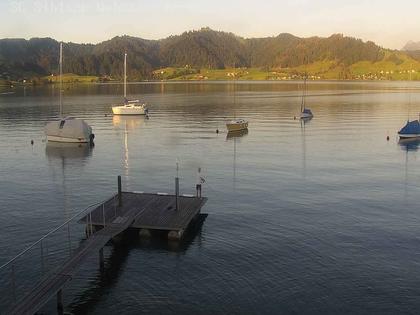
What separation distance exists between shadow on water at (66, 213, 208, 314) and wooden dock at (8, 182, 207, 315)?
0.65 m

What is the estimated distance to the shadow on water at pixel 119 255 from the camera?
2816cm

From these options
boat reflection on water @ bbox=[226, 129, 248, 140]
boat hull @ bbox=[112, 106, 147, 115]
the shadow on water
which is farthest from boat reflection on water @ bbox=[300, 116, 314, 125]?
the shadow on water

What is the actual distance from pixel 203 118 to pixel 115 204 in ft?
317

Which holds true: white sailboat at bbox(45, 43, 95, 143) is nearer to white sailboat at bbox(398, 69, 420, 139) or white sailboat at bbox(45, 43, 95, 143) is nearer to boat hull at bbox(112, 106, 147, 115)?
boat hull at bbox(112, 106, 147, 115)

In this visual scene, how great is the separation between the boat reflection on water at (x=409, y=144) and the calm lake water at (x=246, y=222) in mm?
775

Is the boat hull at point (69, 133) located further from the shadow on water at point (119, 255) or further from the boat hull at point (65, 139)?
the shadow on water at point (119, 255)

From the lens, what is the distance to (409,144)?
9250 centimetres

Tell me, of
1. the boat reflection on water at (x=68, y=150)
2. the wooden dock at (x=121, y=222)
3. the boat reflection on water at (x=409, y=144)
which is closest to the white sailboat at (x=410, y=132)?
the boat reflection on water at (x=409, y=144)

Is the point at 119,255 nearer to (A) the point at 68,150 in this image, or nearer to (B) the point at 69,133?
(A) the point at 68,150

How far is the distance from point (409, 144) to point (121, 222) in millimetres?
71813

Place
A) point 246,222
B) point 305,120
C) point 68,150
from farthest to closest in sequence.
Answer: point 305,120 → point 68,150 → point 246,222

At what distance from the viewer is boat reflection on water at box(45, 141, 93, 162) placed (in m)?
77.9

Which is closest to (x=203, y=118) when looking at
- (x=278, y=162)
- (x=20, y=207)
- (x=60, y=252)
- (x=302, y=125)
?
(x=302, y=125)

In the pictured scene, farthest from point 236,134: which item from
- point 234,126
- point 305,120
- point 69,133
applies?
point 305,120
